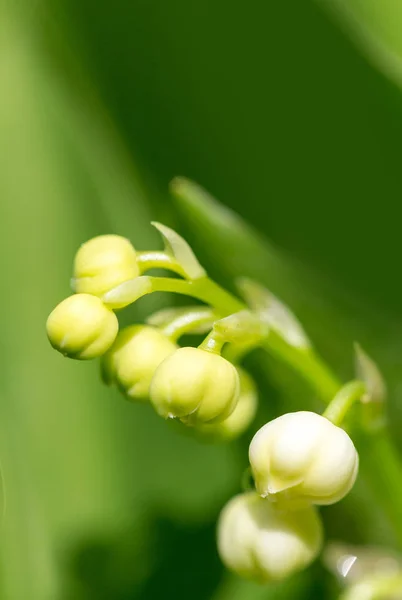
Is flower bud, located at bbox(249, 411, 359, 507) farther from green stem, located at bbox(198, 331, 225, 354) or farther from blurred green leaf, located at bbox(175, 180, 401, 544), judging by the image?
blurred green leaf, located at bbox(175, 180, 401, 544)

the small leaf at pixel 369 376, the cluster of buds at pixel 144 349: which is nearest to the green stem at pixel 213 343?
the cluster of buds at pixel 144 349

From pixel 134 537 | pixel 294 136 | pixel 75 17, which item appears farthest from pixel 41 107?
pixel 134 537

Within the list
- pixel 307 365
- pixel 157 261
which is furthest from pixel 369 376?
pixel 157 261

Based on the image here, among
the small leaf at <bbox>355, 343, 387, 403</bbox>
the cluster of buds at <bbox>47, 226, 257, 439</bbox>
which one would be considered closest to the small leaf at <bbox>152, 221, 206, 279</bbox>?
the cluster of buds at <bbox>47, 226, 257, 439</bbox>

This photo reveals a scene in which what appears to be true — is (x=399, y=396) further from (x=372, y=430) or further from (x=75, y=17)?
(x=75, y=17)

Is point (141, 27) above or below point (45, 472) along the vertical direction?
above

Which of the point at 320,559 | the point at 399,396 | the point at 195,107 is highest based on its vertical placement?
the point at 195,107

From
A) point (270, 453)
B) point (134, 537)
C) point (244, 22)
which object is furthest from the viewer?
point (134, 537)
